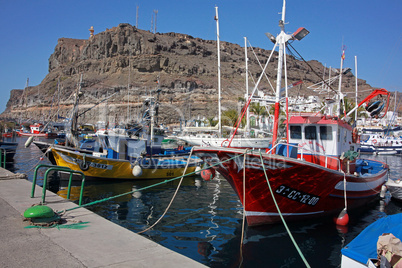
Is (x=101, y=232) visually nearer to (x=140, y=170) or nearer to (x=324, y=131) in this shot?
(x=324, y=131)

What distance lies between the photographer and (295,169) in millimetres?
8938

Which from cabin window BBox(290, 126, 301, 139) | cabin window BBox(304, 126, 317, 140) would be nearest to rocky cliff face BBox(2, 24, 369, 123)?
cabin window BBox(290, 126, 301, 139)

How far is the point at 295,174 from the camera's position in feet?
29.8

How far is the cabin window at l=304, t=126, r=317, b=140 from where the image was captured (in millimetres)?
11793

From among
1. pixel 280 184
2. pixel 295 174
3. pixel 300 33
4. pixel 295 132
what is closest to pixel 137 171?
pixel 295 132

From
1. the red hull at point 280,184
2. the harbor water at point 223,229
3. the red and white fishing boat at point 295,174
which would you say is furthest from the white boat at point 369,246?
the red hull at point 280,184

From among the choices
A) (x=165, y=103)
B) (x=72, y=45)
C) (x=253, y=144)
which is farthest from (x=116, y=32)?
(x=253, y=144)

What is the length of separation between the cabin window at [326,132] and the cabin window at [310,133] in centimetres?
26

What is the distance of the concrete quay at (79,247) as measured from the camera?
414 centimetres

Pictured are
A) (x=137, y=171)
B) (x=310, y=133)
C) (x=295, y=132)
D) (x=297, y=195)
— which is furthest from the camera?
(x=137, y=171)

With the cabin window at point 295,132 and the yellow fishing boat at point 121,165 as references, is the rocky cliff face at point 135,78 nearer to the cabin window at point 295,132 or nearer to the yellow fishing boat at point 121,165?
the yellow fishing boat at point 121,165

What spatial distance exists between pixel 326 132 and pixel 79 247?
10006mm

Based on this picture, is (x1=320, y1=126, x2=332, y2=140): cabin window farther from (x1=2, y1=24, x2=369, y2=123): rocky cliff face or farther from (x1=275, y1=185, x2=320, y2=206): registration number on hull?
(x1=2, y1=24, x2=369, y2=123): rocky cliff face

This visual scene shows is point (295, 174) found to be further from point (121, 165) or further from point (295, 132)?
point (121, 165)
